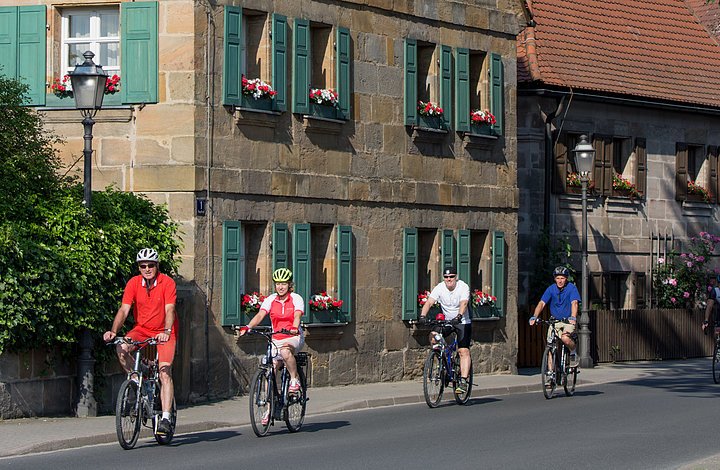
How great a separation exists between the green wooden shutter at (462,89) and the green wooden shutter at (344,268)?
3630 mm

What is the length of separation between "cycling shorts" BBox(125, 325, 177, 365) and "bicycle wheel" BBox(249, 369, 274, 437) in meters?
1.10

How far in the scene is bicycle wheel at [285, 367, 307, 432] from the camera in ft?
53.0

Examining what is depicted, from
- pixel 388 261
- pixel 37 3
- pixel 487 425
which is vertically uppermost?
pixel 37 3

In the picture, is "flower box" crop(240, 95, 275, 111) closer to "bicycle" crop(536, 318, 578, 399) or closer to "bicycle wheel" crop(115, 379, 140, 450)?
"bicycle" crop(536, 318, 578, 399)

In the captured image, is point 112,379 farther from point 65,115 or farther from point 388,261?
point 388,261

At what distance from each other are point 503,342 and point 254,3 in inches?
335

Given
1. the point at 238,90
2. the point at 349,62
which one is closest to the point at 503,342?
the point at 349,62

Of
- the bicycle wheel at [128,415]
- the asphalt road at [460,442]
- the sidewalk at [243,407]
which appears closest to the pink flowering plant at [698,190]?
the sidewalk at [243,407]

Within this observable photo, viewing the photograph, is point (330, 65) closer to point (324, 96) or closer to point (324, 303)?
point (324, 96)

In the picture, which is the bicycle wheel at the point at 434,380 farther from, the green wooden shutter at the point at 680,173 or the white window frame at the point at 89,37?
the green wooden shutter at the point at 680,173

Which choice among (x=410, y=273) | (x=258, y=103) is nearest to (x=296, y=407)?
(x=258, y=103)

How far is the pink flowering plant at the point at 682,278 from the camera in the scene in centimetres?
3481

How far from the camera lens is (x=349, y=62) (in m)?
24.1

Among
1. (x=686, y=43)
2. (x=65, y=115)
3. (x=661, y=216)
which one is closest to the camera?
(x=65, y=115)
